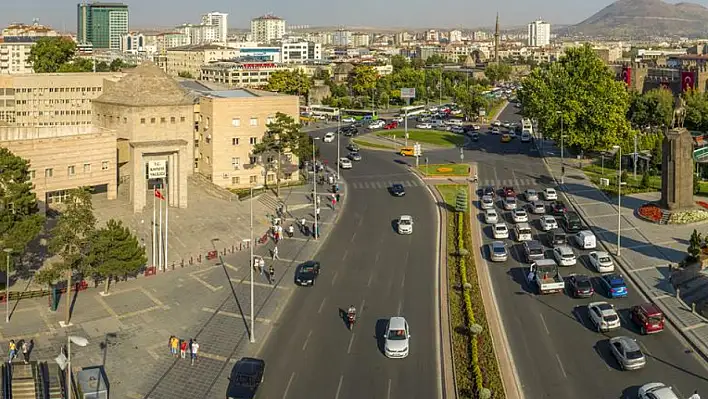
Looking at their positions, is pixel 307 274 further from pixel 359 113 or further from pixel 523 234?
pixel 359 113

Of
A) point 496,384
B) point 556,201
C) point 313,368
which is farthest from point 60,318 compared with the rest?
point 556,201

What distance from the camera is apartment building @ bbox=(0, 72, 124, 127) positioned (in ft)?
309

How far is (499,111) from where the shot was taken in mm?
160500

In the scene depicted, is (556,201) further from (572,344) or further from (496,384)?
(496,384)

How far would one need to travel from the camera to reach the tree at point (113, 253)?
42.4 m

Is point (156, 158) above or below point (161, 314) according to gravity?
above

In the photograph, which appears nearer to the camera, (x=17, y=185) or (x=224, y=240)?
(x=17, y=185)

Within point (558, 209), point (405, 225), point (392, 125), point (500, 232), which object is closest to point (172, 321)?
point (405, 225)

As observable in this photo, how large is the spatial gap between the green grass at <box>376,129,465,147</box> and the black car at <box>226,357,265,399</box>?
3018 inches

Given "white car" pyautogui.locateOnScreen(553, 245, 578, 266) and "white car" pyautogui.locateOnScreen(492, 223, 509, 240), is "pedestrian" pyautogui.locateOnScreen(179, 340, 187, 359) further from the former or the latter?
"white car" pyautogui.locateOnScreen(492, 223, 509, 240)

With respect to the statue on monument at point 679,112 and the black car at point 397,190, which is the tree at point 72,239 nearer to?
the black car at point 397,190

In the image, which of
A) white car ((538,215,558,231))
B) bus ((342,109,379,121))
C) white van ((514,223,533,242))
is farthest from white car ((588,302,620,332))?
bus ((342,109,379,121))

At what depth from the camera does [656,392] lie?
3027cm

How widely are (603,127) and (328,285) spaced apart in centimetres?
5420
